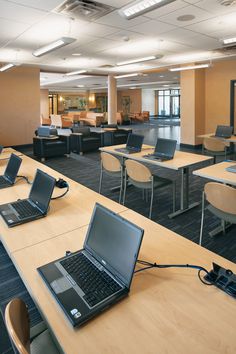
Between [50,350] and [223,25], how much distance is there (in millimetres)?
5355

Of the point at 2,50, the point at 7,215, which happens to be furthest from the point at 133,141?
the point at 2,50

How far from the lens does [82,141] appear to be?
8672mm

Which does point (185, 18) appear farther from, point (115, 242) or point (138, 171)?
point (115, 242)

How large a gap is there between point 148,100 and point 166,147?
20.8m

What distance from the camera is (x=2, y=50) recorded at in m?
6.72

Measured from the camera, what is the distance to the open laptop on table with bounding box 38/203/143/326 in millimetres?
1071

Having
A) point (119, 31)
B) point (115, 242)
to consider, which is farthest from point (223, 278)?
point (119, 31)

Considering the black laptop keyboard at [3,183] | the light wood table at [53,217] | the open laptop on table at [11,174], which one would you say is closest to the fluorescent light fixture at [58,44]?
the open laptop on table at [11,174]

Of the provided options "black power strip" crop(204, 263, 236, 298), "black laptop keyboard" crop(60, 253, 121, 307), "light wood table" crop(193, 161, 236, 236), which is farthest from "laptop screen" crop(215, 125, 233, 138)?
"black laptop keyboard" crop(60, 253, 121, 307)

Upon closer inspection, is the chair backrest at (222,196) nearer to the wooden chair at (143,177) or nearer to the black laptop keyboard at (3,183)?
the wooden chair at (143,177)

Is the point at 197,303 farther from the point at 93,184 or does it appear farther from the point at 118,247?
the point at 93,184

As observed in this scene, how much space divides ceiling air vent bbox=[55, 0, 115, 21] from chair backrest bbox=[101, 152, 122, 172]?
205 centimetres

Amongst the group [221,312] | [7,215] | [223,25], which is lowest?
[221,312]

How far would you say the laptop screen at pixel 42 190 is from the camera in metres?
1.96
